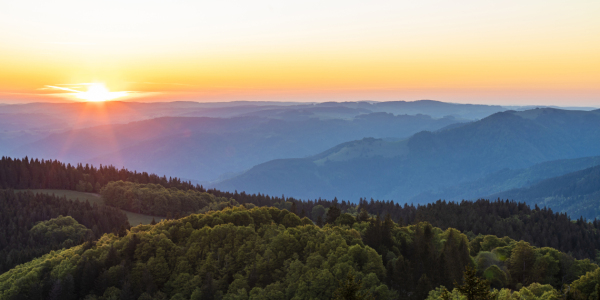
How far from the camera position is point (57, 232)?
192m

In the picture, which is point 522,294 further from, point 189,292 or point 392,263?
point 189,292

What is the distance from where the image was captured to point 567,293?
2894 inches

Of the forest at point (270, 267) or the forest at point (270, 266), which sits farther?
the forest at point (270, 267)

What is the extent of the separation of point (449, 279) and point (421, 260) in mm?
11557

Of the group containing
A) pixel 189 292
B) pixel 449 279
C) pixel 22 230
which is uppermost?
pixel 449 279

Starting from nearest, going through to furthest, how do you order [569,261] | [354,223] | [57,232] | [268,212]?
[569,261], [268,212], [354,223], [57,232]

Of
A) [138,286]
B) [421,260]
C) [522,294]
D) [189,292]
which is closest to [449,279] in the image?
[421,260]

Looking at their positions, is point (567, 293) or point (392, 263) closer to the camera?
point (567, 293)

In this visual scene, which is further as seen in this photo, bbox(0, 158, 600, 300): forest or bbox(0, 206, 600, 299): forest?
bbox(0, 206, 600, 299): forest

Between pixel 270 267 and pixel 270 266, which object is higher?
pixel 270 266

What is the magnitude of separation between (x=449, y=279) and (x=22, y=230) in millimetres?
194326

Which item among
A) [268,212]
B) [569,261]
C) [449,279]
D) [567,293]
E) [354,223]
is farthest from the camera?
[354,223]

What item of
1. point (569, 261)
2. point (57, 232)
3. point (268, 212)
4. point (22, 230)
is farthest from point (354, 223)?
point (22, 230)

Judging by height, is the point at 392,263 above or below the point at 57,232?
above
